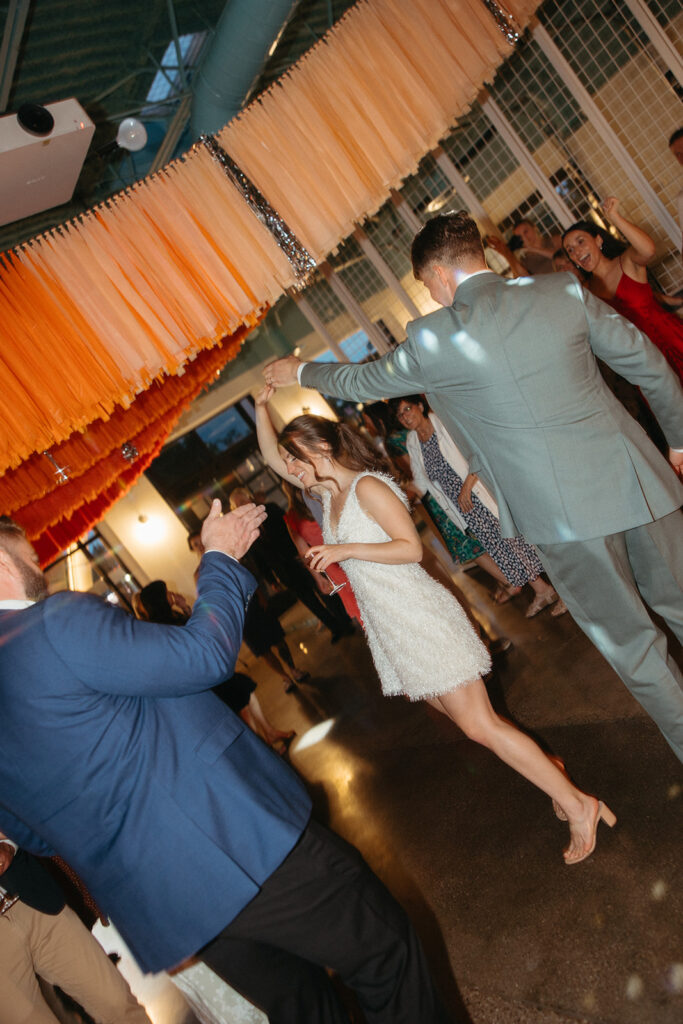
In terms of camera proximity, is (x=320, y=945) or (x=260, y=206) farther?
(x=260, y=206)

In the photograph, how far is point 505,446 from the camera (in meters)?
2.04

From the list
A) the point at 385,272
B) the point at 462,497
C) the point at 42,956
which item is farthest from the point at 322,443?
the point at 385,272

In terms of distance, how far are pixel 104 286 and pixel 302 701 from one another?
4.37 meters

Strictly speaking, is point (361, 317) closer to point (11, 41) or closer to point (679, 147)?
point (679, 147)

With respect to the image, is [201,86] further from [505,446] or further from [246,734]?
[246,734]

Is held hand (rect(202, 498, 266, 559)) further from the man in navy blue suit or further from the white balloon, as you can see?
the white balloon

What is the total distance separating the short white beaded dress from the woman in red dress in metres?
2.38

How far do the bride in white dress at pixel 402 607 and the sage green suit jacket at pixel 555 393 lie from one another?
1.63ft

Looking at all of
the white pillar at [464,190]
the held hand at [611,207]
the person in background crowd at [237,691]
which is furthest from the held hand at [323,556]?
→ the white pillar at [464,190]

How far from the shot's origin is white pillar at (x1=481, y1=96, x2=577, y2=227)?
4.46m

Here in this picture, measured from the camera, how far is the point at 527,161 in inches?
178

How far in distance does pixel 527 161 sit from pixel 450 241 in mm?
3125

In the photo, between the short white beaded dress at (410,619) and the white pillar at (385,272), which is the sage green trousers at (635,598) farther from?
the white pillar at (385,272)

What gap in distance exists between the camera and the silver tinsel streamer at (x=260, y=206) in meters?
2.23
